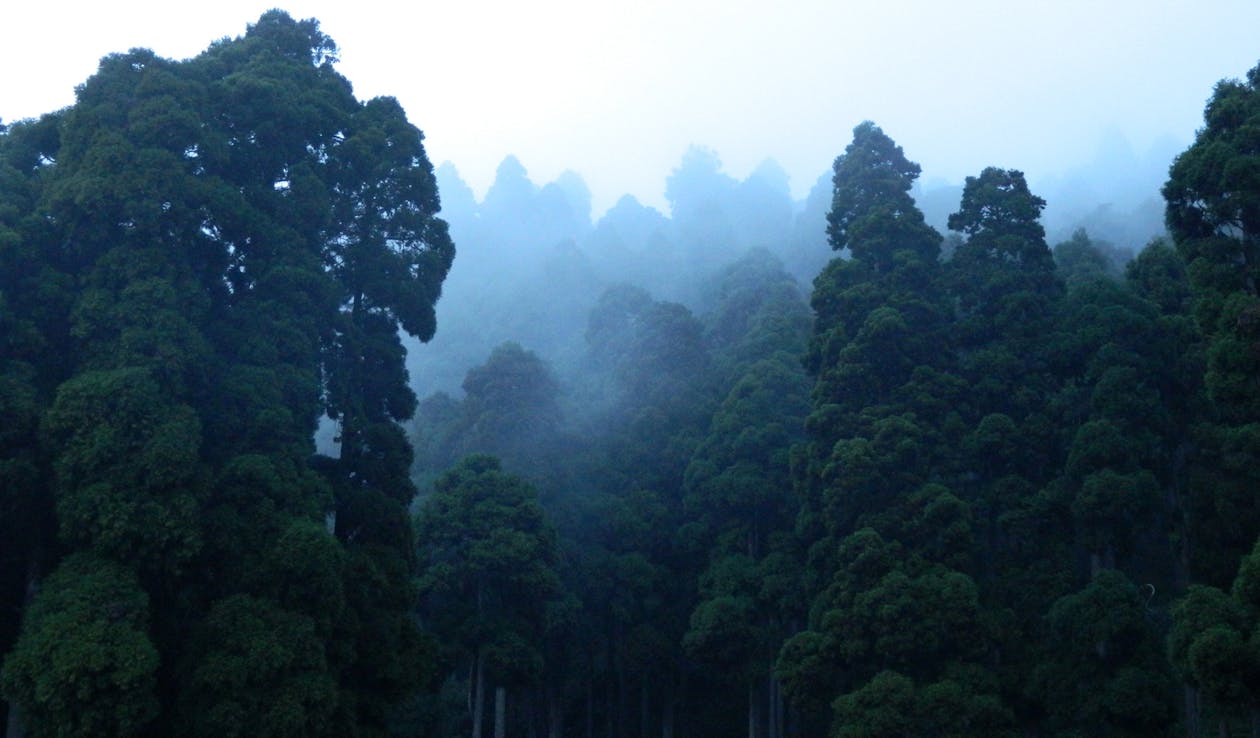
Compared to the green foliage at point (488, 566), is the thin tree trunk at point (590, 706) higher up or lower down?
lower down

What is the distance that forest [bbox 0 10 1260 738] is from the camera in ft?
47.2

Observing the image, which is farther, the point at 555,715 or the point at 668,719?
the point at 668,719

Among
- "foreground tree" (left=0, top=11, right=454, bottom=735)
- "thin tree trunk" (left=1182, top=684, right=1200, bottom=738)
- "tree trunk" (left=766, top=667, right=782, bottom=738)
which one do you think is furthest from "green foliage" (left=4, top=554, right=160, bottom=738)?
"thin tree trunk" (left=1182, top=684, right=1200, bottom=738)

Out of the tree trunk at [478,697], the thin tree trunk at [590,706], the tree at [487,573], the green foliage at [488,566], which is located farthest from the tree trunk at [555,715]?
the tree trunk at [478,697]

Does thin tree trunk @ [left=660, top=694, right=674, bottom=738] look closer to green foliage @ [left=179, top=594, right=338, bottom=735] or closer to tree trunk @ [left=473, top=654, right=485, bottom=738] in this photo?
tree trunk @ [left=473, top=654, right=485, bottom=738]

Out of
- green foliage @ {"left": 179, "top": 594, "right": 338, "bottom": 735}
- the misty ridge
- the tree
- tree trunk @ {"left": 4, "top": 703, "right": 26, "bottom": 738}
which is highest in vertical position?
the misty ridge

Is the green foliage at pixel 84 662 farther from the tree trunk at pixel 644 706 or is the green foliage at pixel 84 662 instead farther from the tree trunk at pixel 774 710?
the tree trunk at pixel 644 706

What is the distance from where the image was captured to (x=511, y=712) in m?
30.6

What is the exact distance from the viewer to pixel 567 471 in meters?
32.6

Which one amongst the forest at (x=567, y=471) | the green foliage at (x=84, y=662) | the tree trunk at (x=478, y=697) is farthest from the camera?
the tree trunk at (x=478, y=697)

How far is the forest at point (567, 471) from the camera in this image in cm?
1439

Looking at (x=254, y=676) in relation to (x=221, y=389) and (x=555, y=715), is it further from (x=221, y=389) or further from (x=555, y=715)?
(x=555, y=715)

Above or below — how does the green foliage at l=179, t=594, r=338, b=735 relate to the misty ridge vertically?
below

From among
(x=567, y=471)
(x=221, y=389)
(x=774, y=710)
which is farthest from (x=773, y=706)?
(x=221, y=389)
